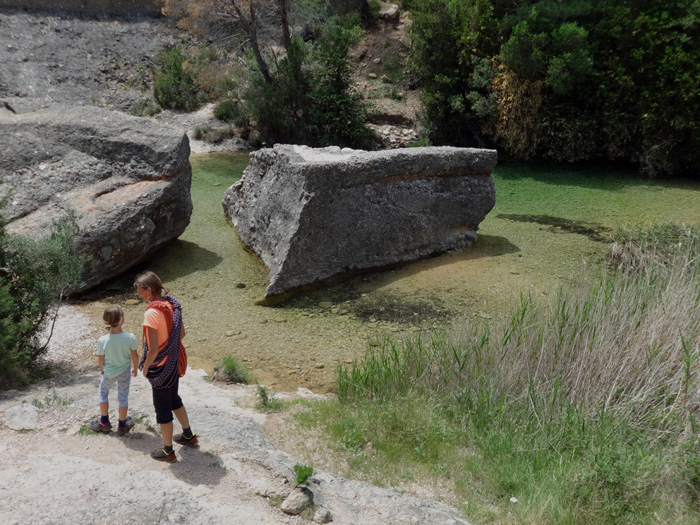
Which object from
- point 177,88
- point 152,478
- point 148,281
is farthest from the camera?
point 177,88

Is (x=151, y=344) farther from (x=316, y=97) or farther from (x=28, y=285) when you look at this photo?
(x=316, y=97)

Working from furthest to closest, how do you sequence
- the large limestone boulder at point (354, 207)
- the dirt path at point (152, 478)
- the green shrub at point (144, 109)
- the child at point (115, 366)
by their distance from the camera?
the green shrub at point (144, 109)
the large limestone boulder at point (354, 207)
the child at point (115, 366)
the dirt path at point (152, 478)

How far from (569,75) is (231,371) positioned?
12.0 meters

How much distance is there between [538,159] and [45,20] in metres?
17.0

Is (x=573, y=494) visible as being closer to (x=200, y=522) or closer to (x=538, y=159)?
(x=200, y=522)

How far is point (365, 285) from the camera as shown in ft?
26.4

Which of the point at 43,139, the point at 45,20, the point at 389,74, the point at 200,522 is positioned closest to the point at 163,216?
the point at 43,139

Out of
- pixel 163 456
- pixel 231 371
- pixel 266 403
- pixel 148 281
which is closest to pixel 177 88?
pixel 231 371

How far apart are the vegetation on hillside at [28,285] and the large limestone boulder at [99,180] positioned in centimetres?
161

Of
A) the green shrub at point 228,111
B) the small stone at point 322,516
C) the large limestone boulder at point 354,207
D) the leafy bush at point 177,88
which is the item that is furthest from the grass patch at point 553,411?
the leafy bush at point 177,88

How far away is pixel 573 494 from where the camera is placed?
3801 millimetres

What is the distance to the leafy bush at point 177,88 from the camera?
1881 centimetres

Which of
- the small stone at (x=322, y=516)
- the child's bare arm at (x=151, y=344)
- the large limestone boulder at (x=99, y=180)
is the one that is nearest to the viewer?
the small stone at (x=322, y=516)

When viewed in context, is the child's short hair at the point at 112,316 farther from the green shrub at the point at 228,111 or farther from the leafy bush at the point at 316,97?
the green shrub at the point at 228,111
